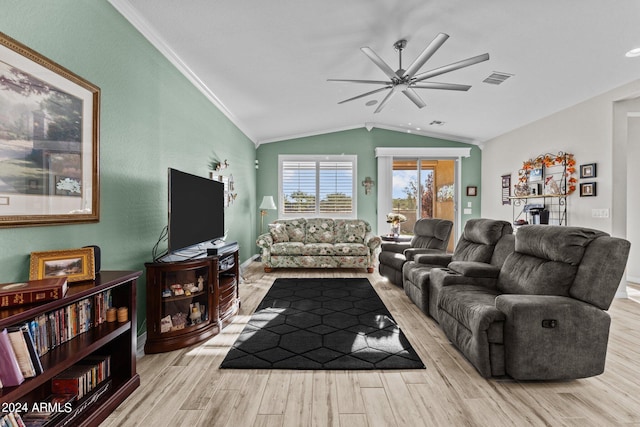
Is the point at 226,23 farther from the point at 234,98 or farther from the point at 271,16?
the point at 234,98

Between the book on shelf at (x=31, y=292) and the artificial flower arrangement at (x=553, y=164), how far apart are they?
5783mm

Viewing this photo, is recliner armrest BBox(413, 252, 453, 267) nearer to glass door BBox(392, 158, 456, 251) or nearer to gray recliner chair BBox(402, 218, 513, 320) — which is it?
gray recliner chair BBox(402, 218, 513, 320)

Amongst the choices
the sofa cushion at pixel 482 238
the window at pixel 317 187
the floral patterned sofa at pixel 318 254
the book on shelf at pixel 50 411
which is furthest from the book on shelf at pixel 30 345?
the window at pixel 317 187

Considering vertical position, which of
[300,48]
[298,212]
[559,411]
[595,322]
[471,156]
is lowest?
[559,411]

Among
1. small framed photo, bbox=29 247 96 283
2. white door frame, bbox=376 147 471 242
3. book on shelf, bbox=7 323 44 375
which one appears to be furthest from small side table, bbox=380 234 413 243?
book on shelf, bbox=7 323 44 375

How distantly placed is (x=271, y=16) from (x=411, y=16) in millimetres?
1241

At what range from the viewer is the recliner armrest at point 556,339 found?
1.94 meters

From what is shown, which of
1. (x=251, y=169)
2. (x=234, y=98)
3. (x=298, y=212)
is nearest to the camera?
(x=234, y=98)

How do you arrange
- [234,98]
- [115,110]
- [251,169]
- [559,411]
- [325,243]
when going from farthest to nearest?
[251,169] < [325,243] < [234,98] < [115,110] < [559,411]

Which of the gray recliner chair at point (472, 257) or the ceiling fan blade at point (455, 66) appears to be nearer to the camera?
the ceiling fan blade at point (455, 66)

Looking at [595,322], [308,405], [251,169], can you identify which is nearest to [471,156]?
[251,169]

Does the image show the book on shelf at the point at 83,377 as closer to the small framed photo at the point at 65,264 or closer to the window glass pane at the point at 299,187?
the small framed photo at the point at 65,264

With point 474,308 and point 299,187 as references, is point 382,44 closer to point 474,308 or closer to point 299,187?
point 474,308

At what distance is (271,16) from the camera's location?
254cm
